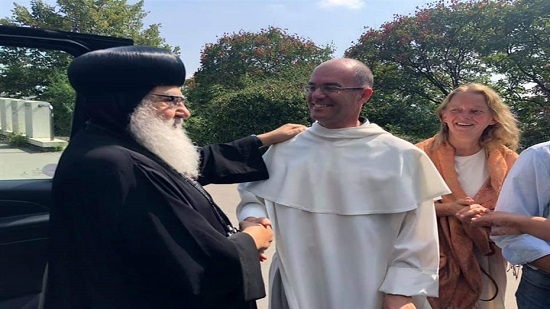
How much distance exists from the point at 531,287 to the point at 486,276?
15.7 inches

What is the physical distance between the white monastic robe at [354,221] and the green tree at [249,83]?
395 inches

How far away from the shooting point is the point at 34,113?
7.84 feet

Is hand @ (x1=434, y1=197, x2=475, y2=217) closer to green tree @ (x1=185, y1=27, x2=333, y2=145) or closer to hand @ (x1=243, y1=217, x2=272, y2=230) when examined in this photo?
hand @ (x1=243, y1=217, x2=272, y2=230)

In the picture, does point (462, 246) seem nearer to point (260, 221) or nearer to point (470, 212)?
point (470, 212)

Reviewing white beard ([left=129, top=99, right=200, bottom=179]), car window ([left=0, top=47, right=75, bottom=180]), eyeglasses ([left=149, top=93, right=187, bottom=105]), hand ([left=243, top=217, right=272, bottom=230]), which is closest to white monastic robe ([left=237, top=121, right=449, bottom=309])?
hand ([left=243, top=217, right=272, bottom=230])

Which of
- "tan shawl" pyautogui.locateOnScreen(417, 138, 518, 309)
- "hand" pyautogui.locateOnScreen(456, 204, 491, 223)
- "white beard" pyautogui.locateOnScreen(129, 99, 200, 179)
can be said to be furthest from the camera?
"tan shawl" pyautogui.locateOnScreen(417, 138, 518, 309)

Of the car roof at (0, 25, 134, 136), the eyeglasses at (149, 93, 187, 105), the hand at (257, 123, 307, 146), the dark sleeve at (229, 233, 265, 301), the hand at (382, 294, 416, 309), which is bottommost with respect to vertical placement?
the hand at (382, 294, 416, 309)

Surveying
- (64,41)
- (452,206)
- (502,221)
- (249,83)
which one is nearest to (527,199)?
(502,221)

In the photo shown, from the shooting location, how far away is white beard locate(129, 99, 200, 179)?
5.17 ft

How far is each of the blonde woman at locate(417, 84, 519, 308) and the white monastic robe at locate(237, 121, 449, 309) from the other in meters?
0.34

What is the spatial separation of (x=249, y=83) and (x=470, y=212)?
14.2 m

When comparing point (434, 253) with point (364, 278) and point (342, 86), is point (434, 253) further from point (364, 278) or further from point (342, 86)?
point (342, 86)

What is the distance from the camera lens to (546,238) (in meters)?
1.77

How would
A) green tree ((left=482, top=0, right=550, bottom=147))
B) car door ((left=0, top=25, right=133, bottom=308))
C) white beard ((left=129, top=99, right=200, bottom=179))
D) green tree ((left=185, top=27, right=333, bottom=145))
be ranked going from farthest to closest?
green tree ((left=185, top=27, right=333, bottom=145)), green tree ((left=482, top=0, right=550, bottom=147)), car door ((left=0, top=25, right=133, bottom=308)), white beard ((left=129, top=99, right=200, bottom=179))
